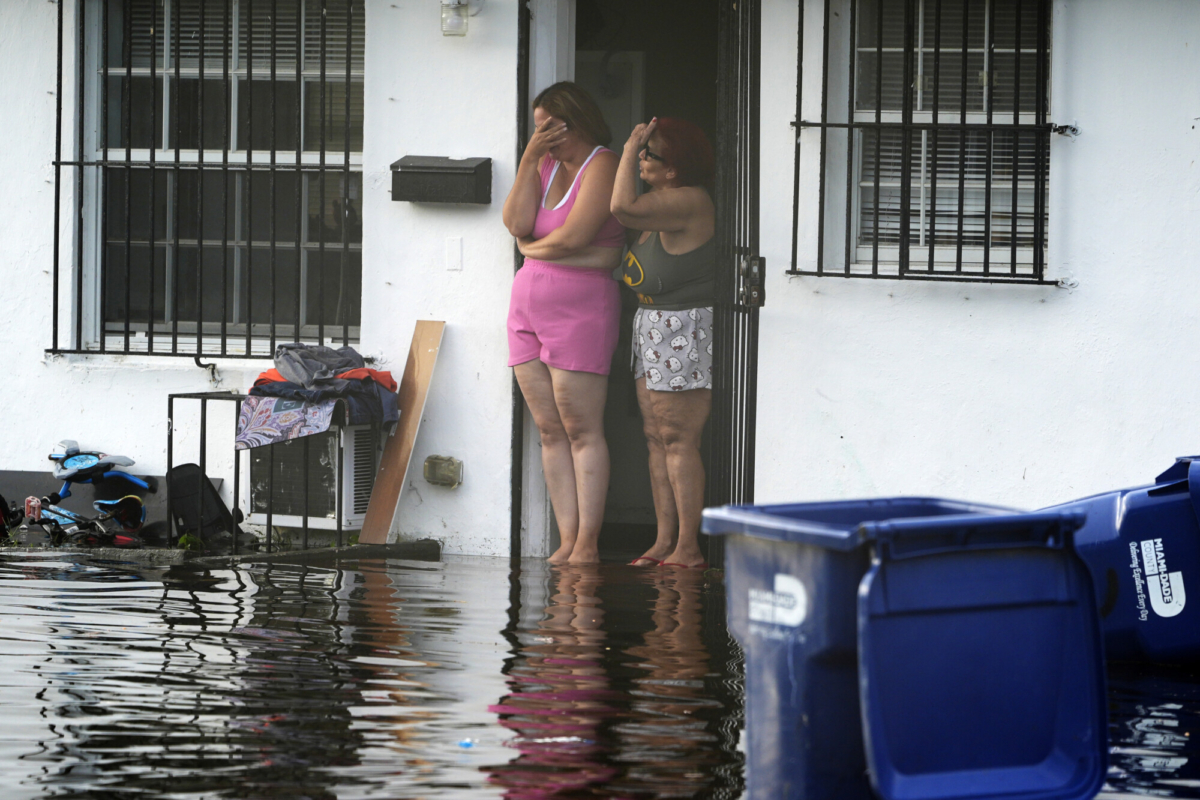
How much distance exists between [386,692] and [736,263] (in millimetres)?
3072

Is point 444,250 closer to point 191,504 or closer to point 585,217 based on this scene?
point 585,217

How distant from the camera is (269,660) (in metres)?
5.08

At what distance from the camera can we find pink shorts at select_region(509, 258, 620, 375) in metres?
7.27

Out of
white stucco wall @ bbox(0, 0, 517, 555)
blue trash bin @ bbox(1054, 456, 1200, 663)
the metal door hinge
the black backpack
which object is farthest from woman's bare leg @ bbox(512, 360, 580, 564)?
blue trash bin @ bbox(1054, 456, 1200, 663)

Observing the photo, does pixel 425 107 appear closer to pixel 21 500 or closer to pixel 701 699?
pixel 21 500

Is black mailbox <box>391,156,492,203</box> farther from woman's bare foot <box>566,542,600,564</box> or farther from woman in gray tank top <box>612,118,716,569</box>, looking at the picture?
woman's bare foot <box>566,542,600,564</box>

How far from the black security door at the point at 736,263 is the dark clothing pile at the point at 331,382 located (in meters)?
1.63

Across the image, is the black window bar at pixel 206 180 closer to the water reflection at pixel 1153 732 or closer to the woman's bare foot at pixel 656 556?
the woman's bare foot at pixel 656 556

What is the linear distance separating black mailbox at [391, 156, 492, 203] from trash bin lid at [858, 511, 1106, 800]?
476 cm

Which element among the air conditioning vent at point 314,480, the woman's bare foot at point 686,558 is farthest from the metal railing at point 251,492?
the woman's bare foot at point 686,558

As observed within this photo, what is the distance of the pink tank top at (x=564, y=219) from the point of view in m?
7.28

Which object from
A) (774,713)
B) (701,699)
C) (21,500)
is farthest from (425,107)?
(774,713)

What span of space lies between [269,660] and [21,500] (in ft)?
11.6

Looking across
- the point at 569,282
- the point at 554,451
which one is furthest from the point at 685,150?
the point at 554,451
